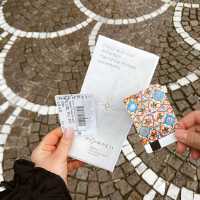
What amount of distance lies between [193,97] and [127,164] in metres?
1.58

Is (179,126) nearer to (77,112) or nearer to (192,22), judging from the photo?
(77,112)

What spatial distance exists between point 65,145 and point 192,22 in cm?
458

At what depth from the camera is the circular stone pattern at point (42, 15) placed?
700 cm

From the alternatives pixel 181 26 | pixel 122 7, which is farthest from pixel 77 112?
pixel 122 7

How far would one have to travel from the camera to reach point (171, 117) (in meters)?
3.02

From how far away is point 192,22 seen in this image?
21.9 ft

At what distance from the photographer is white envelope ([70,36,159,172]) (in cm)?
309

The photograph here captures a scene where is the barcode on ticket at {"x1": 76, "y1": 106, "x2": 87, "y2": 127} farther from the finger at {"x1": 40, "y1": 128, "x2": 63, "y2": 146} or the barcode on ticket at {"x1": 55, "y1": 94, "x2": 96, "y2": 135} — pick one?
the finger at {"x1": 40, "y1": 128, "x2": 63, "y2": 146}

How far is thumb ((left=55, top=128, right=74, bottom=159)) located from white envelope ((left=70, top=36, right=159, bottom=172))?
9cm

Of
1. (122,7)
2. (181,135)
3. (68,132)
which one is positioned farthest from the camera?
(122,7)

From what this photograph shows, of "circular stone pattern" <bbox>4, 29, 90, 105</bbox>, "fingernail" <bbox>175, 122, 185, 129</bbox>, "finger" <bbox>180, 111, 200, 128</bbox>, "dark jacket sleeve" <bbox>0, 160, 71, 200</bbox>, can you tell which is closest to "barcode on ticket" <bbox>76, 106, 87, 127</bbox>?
"dark jacket sleeve" <bbox>0, 160, 71, 200</bbox>

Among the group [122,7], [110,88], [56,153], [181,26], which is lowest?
[56,153]

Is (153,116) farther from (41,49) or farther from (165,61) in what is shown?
(41,49)

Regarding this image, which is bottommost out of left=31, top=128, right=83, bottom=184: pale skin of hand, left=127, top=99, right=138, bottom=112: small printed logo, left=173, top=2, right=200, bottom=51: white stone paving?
left=31, top=128, right=83, bottom=184: pale skin of hand
